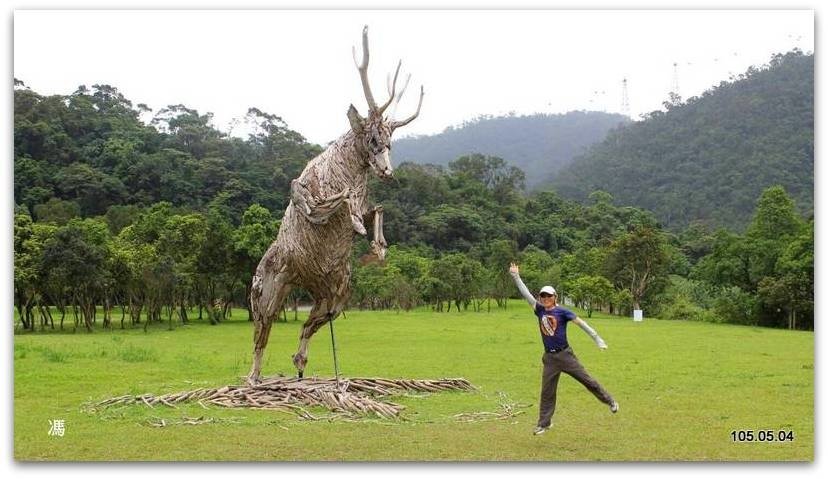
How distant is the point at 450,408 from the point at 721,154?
34158mm

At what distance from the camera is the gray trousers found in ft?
18.2

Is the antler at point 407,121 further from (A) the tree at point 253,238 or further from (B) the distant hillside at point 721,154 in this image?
(B) the distant hillside at point 721,154

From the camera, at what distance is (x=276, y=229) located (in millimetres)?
22328

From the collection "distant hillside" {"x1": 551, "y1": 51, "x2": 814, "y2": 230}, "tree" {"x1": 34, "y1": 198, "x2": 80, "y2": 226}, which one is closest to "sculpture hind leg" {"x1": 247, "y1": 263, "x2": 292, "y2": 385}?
"tree" {"x1": 34, "y1": 198, "x2": 80, "y2": 226}

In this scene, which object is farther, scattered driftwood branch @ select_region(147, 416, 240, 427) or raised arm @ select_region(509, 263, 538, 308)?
scattered driftwood branch @ select_region(147, 416, 240, 427)

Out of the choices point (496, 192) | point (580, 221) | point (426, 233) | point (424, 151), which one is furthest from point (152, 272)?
point (424, 151)

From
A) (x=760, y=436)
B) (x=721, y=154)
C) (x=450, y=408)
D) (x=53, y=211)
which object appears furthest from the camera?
(x=721, y=154)

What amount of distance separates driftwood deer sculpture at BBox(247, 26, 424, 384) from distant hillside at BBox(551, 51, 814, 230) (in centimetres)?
2211

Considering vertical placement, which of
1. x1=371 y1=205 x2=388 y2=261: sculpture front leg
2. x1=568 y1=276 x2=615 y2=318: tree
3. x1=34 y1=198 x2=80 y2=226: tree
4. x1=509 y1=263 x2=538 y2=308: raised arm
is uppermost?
x1=34 y1=198 x2=80 y2=226: tree

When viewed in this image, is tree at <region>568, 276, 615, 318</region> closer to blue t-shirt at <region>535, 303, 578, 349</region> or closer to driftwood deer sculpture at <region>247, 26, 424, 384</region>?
→ driftwood deer sculpture at <region>247, 26, 424, 384</region>

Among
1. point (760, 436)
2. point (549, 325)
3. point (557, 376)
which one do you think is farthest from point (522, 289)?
point (760, 436)

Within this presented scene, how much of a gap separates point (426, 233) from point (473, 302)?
7543 mm

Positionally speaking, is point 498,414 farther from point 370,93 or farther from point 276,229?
point 276,229

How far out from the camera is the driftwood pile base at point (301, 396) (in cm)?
674
